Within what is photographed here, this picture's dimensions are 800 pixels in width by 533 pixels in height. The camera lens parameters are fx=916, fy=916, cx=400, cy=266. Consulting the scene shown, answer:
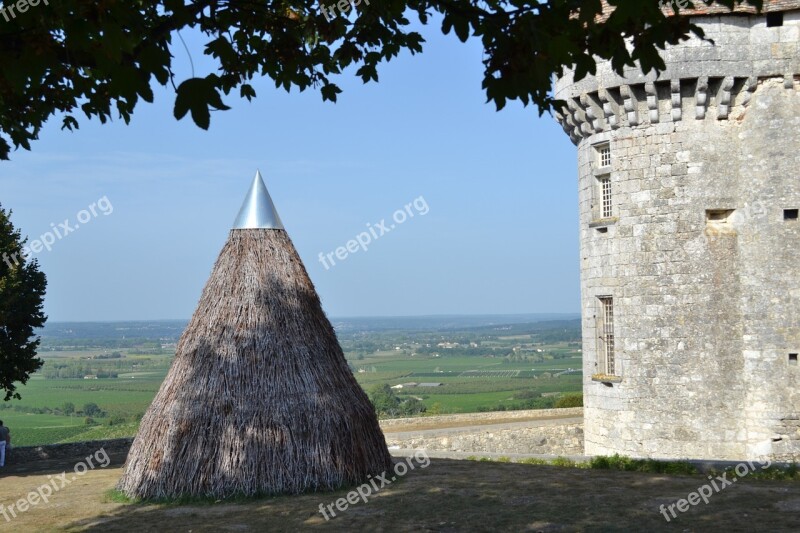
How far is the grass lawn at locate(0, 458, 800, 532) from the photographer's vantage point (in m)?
12.0

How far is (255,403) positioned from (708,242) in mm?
9553

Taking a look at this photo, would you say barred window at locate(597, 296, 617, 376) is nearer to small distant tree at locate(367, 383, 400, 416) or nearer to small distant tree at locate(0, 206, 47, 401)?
small distant tree at locate(0, 206, 47, 401)

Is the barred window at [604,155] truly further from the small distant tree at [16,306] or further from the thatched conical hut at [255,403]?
the small distant tree at [16,306]

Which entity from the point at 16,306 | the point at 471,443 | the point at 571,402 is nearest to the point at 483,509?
the point at 471,443

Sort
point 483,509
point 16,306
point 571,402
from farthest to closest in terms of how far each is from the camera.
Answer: point 571,402 → point 16,306 → point 483,509

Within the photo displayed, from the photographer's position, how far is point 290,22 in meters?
9.73

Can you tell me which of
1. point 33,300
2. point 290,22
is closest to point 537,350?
point 33,300

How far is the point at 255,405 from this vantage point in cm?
1466

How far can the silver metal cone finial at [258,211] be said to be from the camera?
1655 centimetres

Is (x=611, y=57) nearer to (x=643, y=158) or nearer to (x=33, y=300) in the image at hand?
(x=643, y=158)

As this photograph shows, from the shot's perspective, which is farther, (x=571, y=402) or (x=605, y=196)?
(x=571, y=402)

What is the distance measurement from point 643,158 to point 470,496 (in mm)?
8298

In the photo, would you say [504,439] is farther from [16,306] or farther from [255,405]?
[16,306]

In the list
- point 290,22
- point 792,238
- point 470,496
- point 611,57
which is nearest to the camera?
point 611,57
